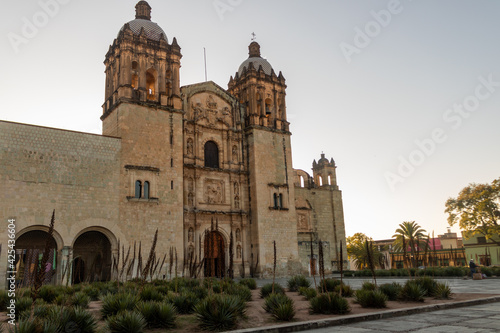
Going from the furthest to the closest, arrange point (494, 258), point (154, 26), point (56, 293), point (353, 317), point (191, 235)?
1. point (494, 258)
2. point (154, 26)
3. point (191, 235)
4. point (56, 293)
5. point (353, 317)

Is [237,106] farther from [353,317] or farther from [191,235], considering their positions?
[353,317]

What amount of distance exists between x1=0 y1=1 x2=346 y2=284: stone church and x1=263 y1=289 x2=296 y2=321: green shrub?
247 inches

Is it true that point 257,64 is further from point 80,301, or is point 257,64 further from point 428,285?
point 80,301

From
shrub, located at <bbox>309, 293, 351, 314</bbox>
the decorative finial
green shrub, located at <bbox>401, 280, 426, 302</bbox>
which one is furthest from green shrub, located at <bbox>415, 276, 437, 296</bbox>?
the decorative finial

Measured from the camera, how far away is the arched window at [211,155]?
28109mm

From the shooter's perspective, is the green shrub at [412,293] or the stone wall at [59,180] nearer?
the green shrub at [412,293]

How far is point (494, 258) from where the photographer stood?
139 feet

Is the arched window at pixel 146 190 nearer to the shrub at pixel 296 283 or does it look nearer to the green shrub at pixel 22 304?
the shrub at pixel 296 283

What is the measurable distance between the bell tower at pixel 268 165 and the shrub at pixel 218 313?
726 inches

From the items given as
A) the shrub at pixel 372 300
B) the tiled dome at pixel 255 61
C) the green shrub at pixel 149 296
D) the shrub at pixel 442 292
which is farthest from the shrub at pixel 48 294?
the tiled dome at pixel 255 61

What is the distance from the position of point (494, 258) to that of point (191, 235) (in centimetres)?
3505

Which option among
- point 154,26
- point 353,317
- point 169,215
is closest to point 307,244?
point 169,215

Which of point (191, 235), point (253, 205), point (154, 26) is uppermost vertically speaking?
point (154, 26)

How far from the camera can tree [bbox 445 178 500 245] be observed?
3525 cm
